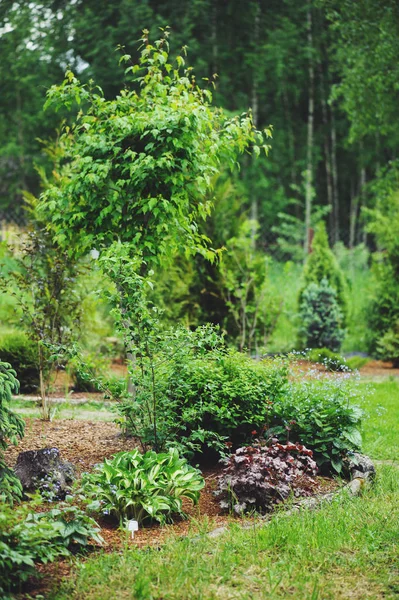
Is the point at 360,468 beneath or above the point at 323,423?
beneath

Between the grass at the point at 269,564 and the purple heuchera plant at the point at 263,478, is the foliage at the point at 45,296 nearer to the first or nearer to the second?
the purple heuchera plant at the point at 263,478

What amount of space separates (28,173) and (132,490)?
70.2 feet

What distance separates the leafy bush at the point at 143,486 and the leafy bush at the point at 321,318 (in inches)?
287

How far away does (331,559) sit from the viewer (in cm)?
356

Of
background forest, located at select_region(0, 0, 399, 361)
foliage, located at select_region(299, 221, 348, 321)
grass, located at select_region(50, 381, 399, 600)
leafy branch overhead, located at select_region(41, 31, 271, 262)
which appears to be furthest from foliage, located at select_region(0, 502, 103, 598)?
background forest, located at select_region(0, 0, 399, 361)

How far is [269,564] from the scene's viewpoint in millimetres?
3500

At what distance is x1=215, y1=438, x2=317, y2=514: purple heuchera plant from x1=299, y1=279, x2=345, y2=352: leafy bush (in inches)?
268

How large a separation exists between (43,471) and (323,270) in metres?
8.60

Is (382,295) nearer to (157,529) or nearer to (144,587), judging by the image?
(157,529)

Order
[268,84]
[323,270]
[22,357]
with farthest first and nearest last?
[268,84] < [323,270] < [22,357]

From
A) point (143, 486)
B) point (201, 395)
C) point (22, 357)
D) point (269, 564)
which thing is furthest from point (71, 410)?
point (269, 564)

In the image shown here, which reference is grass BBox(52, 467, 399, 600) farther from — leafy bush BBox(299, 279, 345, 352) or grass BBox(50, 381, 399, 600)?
leafy bush BBox(299, 279, 345, 352)

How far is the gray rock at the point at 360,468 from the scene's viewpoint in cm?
495

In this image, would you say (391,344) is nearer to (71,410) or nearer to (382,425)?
(382,425)
